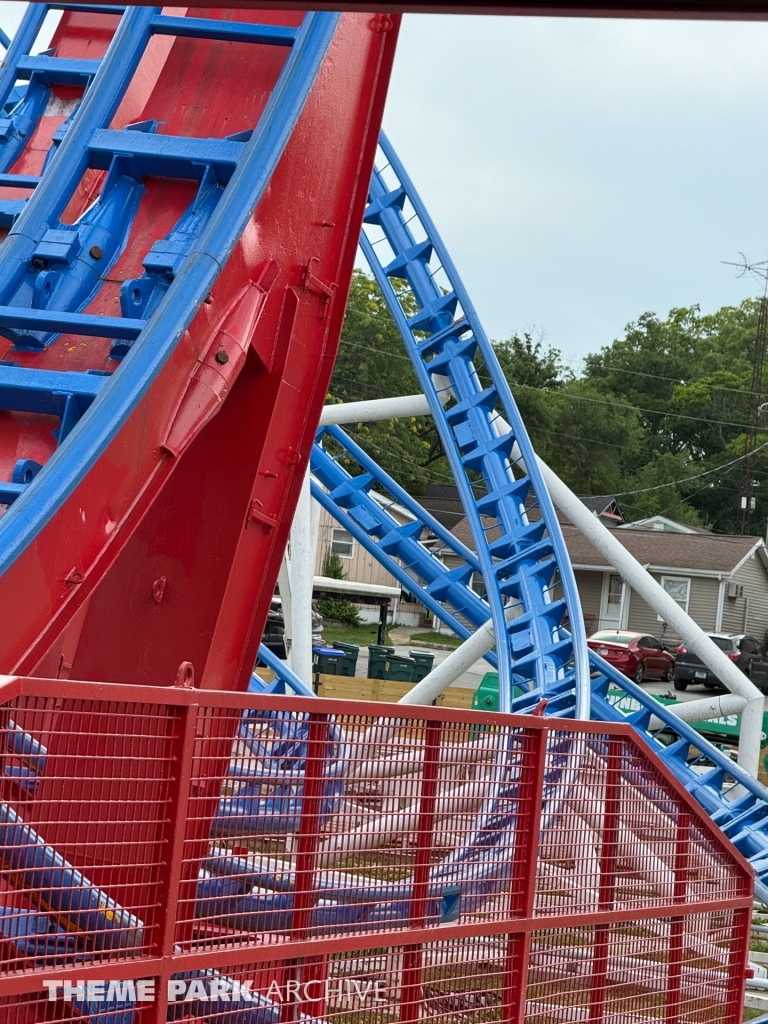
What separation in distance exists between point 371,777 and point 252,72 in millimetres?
2962

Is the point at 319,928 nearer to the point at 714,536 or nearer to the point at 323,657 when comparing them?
the point at 323,657

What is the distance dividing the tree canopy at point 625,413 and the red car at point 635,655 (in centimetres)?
2308

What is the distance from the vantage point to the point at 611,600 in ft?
158

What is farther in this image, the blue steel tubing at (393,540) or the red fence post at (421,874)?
the blue steel tubing at (393,540)

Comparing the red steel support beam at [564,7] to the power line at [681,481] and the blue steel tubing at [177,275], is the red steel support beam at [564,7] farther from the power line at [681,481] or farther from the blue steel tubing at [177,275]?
the power line at [681,481]

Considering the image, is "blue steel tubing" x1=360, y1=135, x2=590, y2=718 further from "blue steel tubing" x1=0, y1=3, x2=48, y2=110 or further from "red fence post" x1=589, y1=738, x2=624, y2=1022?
"blue steel tubing" x1=0, y1=3, x2=48, y2=110

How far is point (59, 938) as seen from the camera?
10.8 ft

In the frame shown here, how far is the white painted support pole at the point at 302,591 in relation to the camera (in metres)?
13.2

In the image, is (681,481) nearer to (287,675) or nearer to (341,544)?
(341,544)

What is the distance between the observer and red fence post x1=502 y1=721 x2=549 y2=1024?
4805 millimetres

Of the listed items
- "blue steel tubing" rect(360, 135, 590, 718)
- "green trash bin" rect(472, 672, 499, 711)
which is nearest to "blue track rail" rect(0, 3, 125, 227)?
"blue steel tubing" rect(360, 135, 590, 718)

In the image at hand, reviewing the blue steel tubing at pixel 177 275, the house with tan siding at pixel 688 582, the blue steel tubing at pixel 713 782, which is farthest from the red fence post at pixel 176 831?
the house with tan siding at pixel 688 582

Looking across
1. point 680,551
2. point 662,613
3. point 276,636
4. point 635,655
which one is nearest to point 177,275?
point 662,613

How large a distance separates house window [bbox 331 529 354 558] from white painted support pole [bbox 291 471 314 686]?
118 ft
